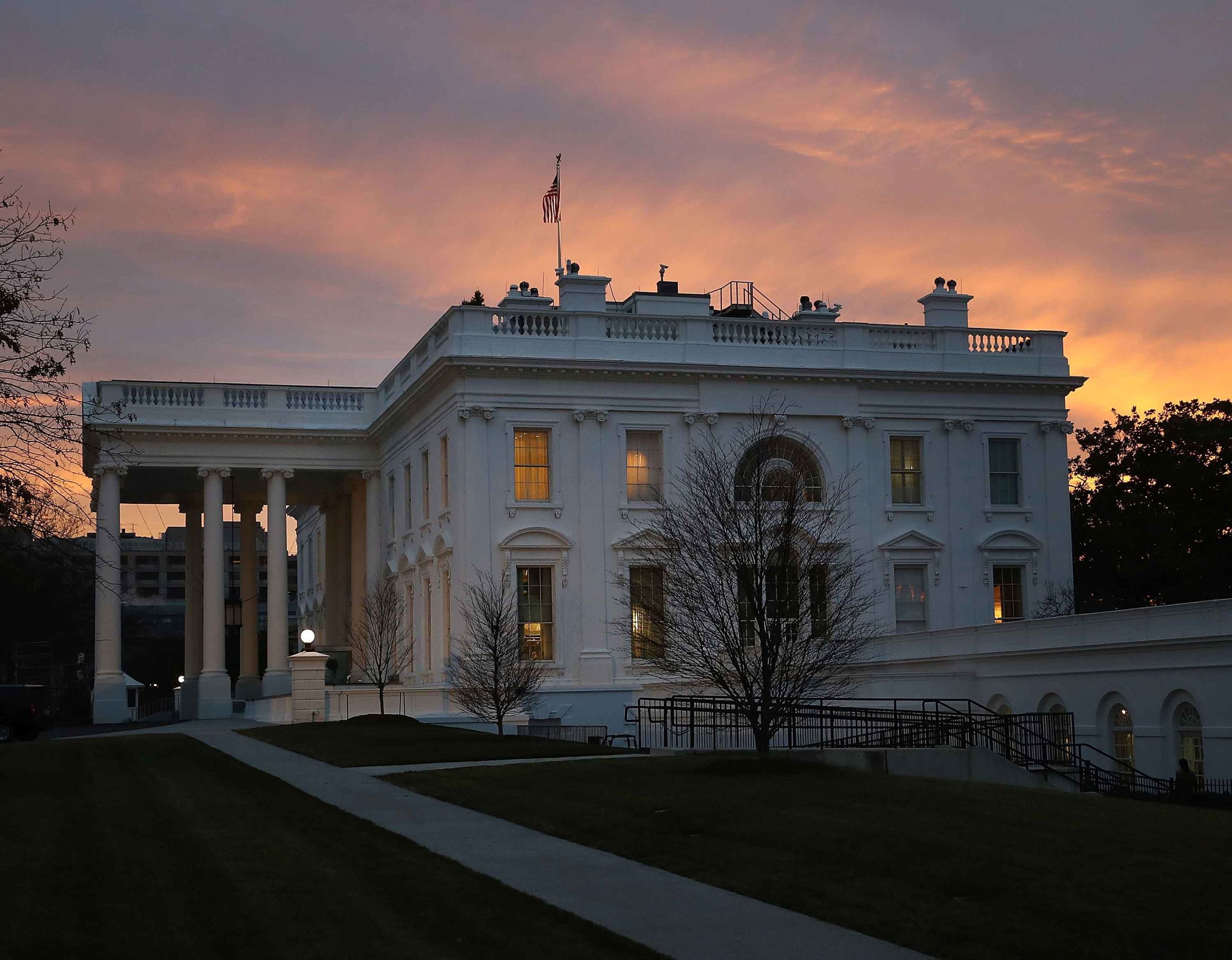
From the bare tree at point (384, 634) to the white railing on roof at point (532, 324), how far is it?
32.7ft

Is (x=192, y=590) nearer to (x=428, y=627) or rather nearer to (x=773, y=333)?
(x=428, y=627)

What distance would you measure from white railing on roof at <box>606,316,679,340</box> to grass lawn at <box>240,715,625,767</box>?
16.1 meters


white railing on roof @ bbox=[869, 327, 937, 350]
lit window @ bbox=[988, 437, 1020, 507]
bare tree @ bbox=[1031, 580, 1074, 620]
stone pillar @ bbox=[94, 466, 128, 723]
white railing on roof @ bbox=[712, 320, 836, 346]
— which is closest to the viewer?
white railing on roof @ bbox=[712, 320, 836, 346]

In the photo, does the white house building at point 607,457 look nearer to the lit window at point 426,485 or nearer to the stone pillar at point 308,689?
the lit window at point 426,485

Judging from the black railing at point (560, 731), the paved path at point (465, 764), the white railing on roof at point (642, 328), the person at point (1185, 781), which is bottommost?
the person at point (1185, 781)

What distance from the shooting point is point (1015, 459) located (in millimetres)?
55438

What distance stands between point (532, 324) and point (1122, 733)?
73.5 ft

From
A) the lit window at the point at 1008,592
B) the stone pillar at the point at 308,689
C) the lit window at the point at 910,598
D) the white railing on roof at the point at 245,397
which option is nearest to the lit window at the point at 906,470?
the lit window at the point at 910,598

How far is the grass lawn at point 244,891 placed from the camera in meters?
11.4

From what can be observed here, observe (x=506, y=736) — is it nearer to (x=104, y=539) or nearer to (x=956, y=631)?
(x=956, y=631)

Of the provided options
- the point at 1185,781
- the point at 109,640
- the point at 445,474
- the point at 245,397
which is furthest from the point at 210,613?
the point at 1185,781

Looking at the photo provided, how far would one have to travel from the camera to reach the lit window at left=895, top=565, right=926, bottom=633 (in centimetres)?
5306

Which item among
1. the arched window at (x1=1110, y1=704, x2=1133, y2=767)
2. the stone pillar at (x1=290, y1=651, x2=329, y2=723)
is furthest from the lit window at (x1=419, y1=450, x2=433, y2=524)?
the arched window at (x1=1110, y1=704, x2=1133, y2=767)

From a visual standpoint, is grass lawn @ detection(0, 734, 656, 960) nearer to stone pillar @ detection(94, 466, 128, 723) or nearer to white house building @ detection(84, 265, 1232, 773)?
white house building @ detection(84, 265, 1232, 773)
